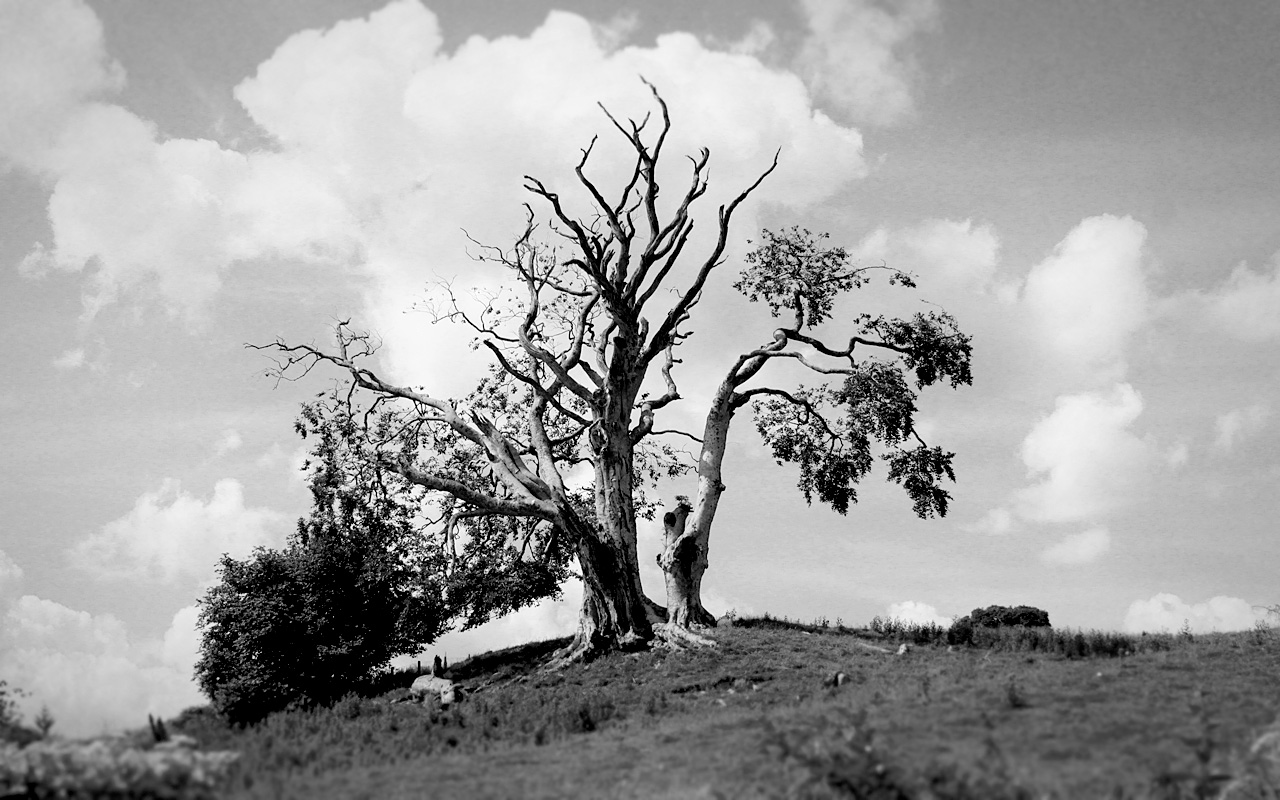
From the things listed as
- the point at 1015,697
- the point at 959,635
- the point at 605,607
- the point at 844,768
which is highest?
the point at 605,607

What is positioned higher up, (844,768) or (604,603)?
(604,603)

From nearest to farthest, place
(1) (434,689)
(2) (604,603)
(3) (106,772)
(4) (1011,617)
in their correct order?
(3) (106,772), (1) (434,689), (2) (604,603), (4) (1011,617)

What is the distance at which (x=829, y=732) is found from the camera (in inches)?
516

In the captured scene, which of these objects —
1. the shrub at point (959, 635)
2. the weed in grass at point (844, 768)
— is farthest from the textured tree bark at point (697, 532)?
the weed in grass at point (844, 768)

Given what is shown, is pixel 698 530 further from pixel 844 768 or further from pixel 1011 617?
pixel 844 768

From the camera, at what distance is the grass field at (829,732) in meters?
10.8

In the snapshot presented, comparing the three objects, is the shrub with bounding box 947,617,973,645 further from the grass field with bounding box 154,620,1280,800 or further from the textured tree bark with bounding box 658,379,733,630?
the textured tree bark with bounding box 658,379,733,630

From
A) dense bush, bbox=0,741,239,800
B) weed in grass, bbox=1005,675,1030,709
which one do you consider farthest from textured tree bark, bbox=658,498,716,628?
dense bush, bbox=0,741,239,800

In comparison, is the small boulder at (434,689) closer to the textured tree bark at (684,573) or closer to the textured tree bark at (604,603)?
the textured tree bark at (604,603)

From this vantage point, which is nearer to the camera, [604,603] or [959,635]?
[959,635]

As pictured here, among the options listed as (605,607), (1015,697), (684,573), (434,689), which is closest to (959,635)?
(684,573)

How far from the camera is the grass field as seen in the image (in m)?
10.8

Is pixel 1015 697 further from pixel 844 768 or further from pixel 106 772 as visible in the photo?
pixel 106 772

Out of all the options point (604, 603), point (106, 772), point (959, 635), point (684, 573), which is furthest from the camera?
point (684, 573)
